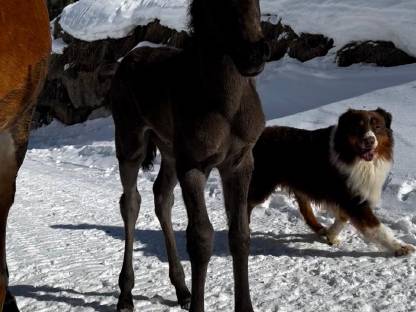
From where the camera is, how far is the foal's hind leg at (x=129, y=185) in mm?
3703

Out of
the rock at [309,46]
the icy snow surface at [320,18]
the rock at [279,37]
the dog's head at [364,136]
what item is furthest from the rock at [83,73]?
the dog's head at [364,136]

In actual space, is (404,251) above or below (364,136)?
below

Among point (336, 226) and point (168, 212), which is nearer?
point (168, 212)

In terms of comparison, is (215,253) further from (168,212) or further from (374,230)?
(374,230)

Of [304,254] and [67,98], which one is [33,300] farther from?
[67,98]

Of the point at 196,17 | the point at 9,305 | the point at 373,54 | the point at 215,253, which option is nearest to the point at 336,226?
the point at 215,253

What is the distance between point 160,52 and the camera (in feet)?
12.4

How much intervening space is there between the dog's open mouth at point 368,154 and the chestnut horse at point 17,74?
10.4ft

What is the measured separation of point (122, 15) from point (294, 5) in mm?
5918

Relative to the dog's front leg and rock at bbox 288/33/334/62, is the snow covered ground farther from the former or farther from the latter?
rock at bbox 288/33/334/62

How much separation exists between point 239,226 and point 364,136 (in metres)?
1.94

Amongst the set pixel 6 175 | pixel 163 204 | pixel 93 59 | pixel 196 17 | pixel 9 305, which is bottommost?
pixel 93 59

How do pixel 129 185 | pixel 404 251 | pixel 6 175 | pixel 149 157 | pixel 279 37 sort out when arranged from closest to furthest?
pixel 6 175 → pixel 129 185 → pixel 149 157 → pixel 404 251 → pixel 279 37

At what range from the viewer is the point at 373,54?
1007cm
